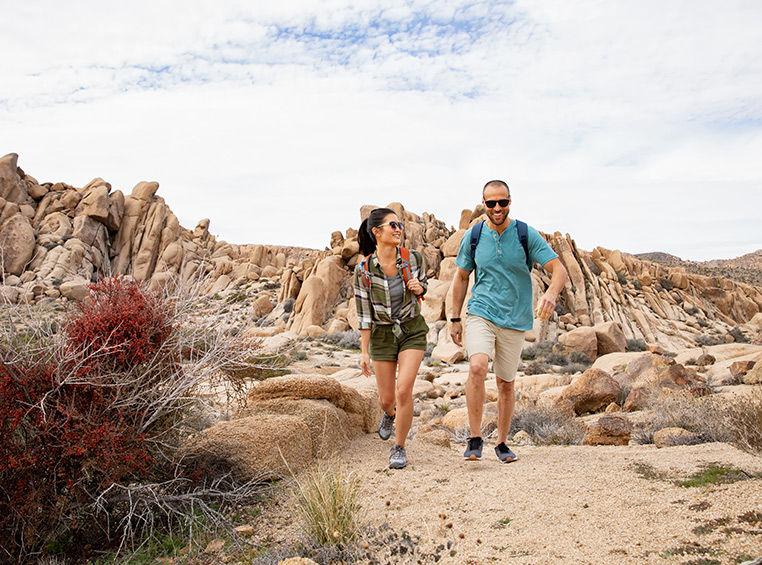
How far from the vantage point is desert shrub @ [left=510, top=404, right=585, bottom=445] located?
23.5ft

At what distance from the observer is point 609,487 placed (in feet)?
13.2

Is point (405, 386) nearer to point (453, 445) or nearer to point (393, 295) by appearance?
point (393, 295)

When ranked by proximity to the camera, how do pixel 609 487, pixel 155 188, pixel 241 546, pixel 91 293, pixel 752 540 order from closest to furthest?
pixel 752 540 < pixel 241 546 < pixel 609 487 < pixel 91 293 < pixel 155 188

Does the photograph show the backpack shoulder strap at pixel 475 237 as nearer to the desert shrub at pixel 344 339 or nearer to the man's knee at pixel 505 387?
the man's knee at pixel 505 387

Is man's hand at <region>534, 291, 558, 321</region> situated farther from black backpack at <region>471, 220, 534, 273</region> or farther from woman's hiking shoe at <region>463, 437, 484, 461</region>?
woman's hiking shoe at <region>463, 437, 484, 461</region>

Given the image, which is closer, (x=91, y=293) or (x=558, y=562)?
(x=558, y=562)

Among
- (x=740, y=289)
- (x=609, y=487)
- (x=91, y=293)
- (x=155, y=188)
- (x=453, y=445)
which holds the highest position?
(x=155, y=188)

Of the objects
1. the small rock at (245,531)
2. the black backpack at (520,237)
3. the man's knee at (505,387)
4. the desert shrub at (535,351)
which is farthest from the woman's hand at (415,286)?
the desert shrub at (535,351)

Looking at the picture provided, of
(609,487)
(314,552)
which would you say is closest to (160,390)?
(314,552)

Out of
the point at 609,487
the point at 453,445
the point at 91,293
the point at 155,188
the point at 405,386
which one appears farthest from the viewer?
the point at 155,188

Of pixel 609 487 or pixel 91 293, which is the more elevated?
pixel 91 293

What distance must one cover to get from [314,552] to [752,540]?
7.80 feet

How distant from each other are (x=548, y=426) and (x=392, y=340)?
3.65 m

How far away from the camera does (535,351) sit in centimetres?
2158
